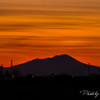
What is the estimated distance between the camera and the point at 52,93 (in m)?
56.6

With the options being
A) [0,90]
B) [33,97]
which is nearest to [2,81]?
[0,90]

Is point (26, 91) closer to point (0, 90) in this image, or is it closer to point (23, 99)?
point (0, 90)

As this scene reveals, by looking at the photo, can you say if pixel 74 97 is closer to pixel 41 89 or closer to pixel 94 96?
pixel 94 96

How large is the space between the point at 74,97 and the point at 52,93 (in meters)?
3.57

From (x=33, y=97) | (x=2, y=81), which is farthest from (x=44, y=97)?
(x=2, y=81)

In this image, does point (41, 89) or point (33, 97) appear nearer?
point (33, 97)

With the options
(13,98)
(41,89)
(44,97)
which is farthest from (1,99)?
(41,89)

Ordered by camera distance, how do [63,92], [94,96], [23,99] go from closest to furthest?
1. [23,99]
2. [94,96]
3. [63,92]

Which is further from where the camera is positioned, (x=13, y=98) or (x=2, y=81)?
(x=2, y=81)

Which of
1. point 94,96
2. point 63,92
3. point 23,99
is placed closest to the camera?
point 23,99

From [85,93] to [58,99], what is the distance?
665 centimetres

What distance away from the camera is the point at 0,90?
188 ft

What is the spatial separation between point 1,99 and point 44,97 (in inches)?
173

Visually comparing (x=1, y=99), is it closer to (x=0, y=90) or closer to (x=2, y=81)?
(x=0, y=90)
